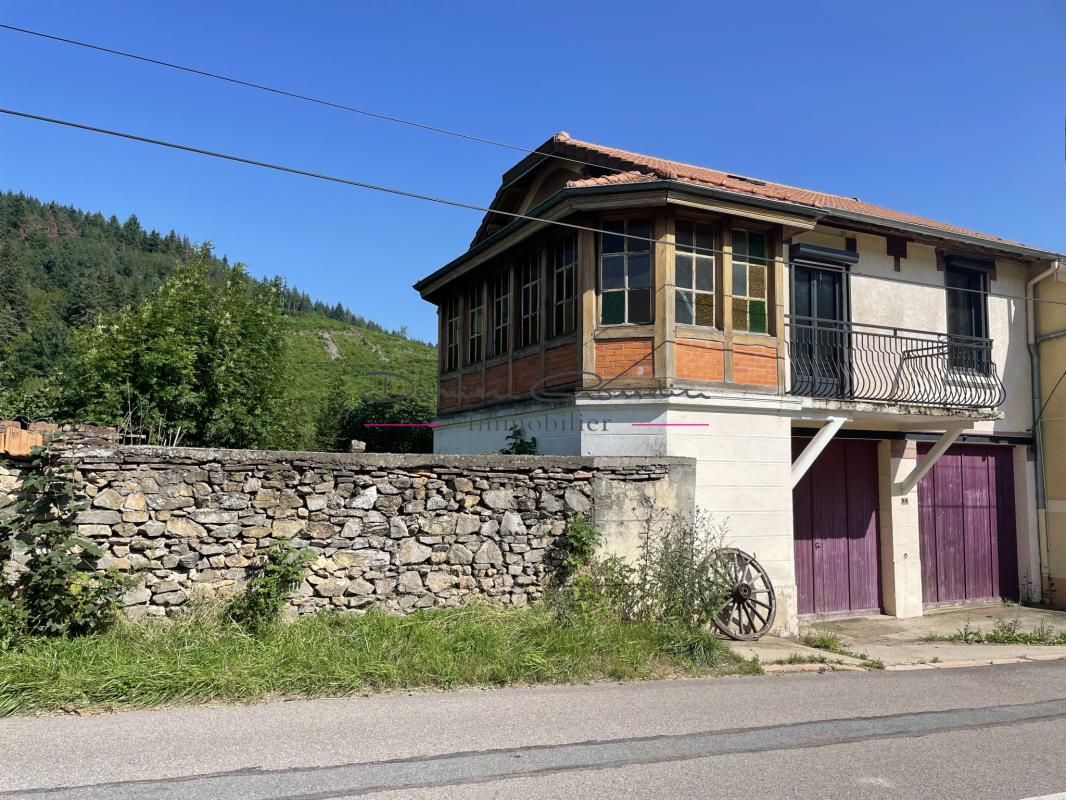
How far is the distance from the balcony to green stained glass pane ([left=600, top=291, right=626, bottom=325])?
8.36ft

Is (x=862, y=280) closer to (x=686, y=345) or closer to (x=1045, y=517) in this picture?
(x=686, y=345)

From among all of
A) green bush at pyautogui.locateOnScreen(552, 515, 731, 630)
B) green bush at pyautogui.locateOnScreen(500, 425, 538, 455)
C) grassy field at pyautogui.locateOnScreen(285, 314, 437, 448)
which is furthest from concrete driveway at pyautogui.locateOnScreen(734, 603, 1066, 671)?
grassy field at pyautogui.locateOnScreen(285, 314, 437, 448)

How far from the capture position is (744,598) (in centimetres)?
949

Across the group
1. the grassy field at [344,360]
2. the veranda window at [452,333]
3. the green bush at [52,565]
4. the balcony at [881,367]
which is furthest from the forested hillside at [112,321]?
the balcony at [881,367]

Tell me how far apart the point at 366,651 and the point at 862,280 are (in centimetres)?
971

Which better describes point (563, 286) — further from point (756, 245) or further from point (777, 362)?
point (777, 362)

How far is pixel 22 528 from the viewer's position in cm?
688

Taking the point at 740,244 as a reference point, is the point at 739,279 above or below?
below

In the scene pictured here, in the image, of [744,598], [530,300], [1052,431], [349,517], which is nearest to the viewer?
[349,517]

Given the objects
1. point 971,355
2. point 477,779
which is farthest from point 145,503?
point 971,355

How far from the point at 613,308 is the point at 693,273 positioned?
46.2 inches

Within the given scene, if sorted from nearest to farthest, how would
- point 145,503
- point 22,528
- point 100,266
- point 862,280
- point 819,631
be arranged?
point 22,528 < point 145,503 < point 819,631 < point 862,280 < point 100,266

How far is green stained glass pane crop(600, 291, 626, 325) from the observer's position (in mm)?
10688

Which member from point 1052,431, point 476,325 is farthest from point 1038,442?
point 476,325
